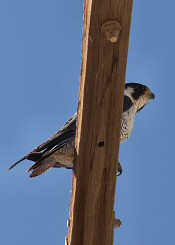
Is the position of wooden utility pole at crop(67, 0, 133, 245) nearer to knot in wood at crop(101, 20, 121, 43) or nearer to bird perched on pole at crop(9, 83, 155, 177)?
knot in wood at crop(101, 20, 121, 43)

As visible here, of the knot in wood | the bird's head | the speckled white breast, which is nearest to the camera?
the knot in wood

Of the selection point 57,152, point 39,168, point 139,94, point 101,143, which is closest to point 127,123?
point 139,94

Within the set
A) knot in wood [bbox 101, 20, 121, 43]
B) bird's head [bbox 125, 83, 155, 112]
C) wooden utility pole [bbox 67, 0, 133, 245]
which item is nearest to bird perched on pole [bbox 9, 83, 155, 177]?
bird's head [bbox 125, 83, 155, 112]

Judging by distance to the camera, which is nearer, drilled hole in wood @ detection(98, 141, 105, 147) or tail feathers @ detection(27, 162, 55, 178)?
drilled hole in wood @ detection(98, 141, 105, 147)

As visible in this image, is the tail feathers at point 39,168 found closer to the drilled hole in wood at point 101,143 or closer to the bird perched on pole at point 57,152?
the bird perched on pole at point 57,152

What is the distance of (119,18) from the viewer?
2934mm

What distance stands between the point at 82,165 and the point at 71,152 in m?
1.04

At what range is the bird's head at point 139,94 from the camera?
215 inches

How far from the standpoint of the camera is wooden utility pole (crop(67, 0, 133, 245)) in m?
2.93

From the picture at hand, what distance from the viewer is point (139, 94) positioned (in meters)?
5.59

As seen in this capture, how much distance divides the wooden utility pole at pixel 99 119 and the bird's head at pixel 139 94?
226 centimetres

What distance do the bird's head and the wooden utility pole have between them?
88.9 inches

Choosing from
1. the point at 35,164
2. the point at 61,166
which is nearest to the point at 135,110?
the point at 61,166

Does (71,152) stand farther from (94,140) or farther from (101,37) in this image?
(101,37)
